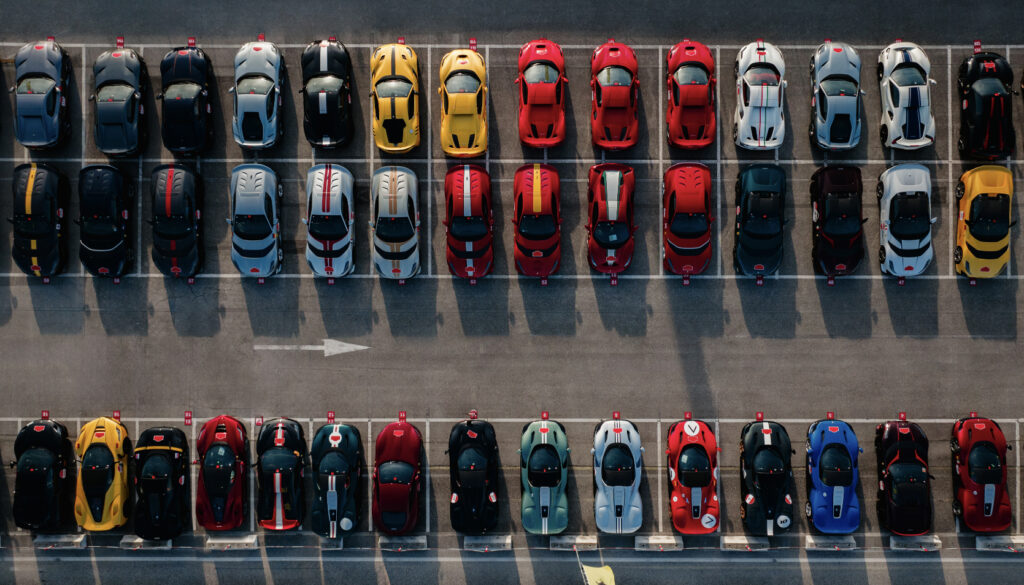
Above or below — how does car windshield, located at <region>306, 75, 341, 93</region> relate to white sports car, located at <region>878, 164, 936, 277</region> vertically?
above

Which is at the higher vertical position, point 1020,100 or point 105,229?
point 1020,100

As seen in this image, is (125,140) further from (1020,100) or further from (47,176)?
(1020,100)

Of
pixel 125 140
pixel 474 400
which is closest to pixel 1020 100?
pixel 474 400

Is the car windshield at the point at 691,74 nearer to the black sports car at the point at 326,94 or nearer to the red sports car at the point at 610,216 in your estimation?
the red sports car at the point at 610,216

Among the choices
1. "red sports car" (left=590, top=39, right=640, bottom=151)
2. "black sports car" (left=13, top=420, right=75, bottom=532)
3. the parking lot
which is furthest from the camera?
the parking lot

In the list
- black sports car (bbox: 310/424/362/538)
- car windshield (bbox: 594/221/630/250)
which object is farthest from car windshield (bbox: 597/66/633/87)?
black sports car (bbox: 310/424/362/538)

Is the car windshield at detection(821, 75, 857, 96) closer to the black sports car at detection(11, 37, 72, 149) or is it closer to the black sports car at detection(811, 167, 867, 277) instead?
the black sports car at detection(811, 167, 867, 277)

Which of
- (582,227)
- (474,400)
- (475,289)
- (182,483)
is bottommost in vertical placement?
(182,483)

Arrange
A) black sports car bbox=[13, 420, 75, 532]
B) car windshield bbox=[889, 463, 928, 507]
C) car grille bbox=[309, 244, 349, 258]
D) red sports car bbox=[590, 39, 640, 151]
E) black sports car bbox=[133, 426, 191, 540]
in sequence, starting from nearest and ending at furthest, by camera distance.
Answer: car windshield bbox=[889, 463, 928, 507] → red sports car bbox=[590, 39, 640, 151] → black sports car bbox=[133, 426, 191, 540] → black sports car bbox=[13, 420, 75, 532] → car grille bbox=[309, 244, 349, 258]

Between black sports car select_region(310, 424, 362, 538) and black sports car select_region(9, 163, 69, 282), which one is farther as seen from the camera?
black sports car select_region(9, 163, 69, 282)
